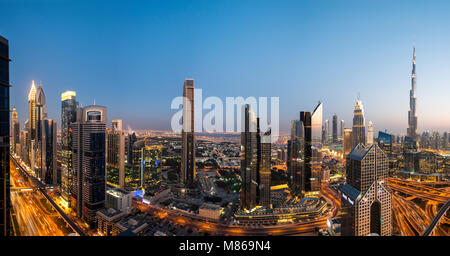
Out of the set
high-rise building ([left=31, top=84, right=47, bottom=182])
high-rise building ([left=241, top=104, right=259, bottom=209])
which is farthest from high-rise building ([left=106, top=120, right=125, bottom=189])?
high-rise building ([left=241, top=104, right=259, bottom=209])

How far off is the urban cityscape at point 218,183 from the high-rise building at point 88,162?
0.19ft

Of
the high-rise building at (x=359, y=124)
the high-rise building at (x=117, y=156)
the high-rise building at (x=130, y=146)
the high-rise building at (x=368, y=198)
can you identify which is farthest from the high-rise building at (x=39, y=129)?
the high-rise building at (x=359, y=124)

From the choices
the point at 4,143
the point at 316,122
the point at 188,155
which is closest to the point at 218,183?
the point at 188,155

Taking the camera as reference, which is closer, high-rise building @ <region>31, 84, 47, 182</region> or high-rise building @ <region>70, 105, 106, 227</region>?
high-rise building @ <region>70, 105, 106, 227</region>

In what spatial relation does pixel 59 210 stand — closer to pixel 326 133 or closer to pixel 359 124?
pixel 359 124

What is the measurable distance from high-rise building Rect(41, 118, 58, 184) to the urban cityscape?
95 mm

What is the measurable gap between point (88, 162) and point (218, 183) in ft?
30.2

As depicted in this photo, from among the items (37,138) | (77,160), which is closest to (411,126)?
(77,160)

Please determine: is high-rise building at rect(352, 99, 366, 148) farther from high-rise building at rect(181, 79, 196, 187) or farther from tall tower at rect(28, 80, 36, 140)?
tall tower at rect(28, 80, 36, 140)

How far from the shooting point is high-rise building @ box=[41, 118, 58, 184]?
1518 centimetres

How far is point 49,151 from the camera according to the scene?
15.7 metres

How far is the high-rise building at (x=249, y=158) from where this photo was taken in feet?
36.1

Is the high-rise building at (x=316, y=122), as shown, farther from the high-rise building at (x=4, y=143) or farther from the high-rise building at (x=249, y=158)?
the high-rise building at (x=4, y=143)

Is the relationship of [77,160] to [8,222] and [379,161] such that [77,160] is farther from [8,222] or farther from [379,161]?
[379,161]
